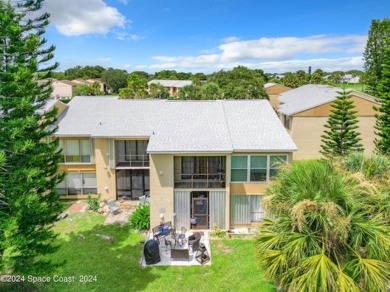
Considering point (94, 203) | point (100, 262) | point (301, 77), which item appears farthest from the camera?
point (301, 77)

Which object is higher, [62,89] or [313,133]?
[62,89]

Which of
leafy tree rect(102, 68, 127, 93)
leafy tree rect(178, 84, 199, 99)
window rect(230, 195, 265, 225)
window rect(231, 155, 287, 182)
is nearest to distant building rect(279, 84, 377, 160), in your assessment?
window rect(231, 155, 287, 182)

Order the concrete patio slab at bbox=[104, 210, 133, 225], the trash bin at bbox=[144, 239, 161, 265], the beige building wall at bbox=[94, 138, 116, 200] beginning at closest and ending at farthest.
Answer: the trash bin at bbox=[144, 239, 161, 265], the concrete patio slab at bbox=[104, 210, 133, 225], the beige building wall at bbox=[94, 138, 116, 200]

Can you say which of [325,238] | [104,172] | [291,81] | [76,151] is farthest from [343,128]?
[291,81]

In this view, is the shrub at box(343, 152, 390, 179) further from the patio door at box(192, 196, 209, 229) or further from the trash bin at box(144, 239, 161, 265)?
the trash bin at box(144, 239, 161, 265)

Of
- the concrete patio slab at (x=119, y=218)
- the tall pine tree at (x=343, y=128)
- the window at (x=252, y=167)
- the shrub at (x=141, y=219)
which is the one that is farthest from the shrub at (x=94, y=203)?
the tall pine tree at (x=343, y=128)

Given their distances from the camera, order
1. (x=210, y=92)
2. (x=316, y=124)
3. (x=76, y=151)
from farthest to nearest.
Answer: (x=210, y=92)
(x=316, y=124)
(x=76, y=151)

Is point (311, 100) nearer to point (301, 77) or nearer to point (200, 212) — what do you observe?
point (200, 212)

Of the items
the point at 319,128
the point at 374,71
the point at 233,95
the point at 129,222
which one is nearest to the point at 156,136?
the point at 129,222
